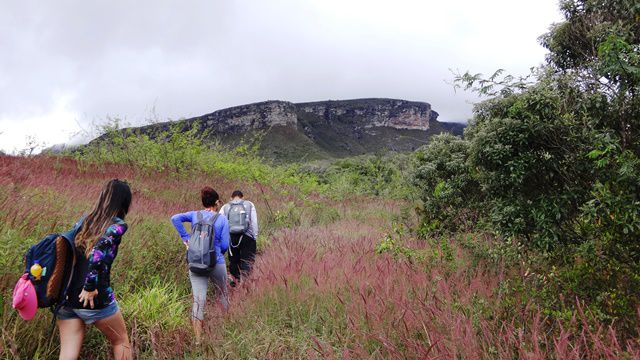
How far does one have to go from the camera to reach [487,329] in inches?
110

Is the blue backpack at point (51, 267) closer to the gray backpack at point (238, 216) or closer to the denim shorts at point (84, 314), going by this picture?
the denim shorts at point (84, 314)

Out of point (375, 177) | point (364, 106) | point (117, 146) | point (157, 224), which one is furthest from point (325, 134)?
point (157, 224)

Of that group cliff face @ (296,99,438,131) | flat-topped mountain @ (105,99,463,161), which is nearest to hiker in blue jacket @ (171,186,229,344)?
flat-topped mountain @ (105,99,463,161)

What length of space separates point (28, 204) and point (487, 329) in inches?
220

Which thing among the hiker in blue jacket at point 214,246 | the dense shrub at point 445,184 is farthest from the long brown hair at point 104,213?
the dense shrub at point 445,184

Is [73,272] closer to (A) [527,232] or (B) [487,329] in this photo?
(B) [487,329]

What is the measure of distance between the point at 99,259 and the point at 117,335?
70cm

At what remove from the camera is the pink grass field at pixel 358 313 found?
8.47 feet

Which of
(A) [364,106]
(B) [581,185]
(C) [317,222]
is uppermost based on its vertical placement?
(A) [364,106]

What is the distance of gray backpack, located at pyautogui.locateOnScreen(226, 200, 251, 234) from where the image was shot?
22.1 ft

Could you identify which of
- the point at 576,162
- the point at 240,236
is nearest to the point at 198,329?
the point at 240,236

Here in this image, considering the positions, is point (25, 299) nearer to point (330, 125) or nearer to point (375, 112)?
point (330, 125)

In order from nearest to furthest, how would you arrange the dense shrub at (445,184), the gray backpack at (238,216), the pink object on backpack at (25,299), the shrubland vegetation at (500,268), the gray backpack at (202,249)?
1. the pink object on backpack at (25,299)
2. the shrubland vegetation at (500,268)
3. the gray backpack at (202,249)
4. the gray backpack at (238,216)
5. the dense shrub at (445,184)

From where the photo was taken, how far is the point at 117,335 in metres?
3.39
